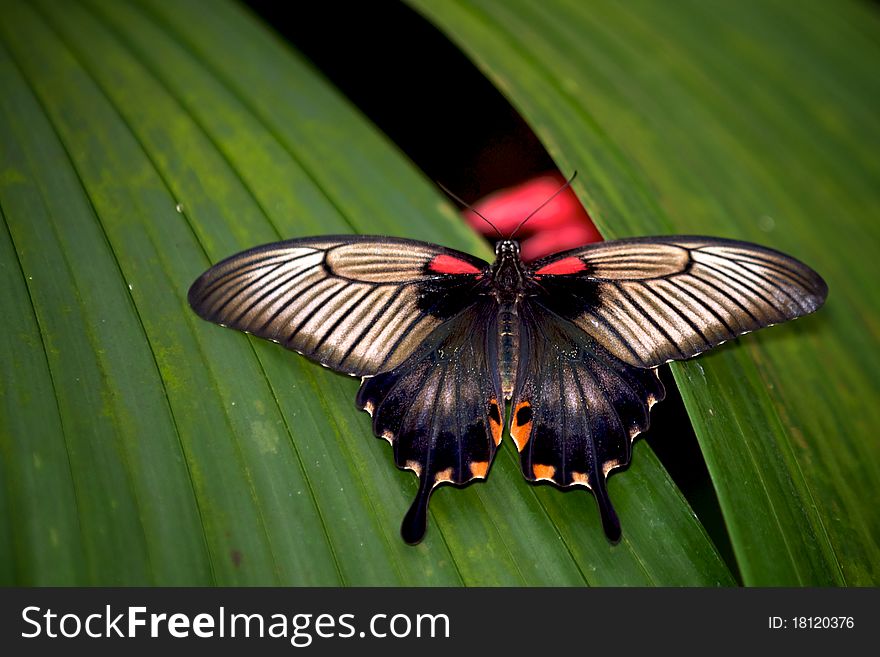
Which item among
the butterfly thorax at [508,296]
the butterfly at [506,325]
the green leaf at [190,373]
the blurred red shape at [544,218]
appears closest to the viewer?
the green leaf at [190,373]

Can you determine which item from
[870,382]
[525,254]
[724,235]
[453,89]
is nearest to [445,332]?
[525,254]

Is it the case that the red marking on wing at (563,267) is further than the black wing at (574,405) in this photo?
Yes

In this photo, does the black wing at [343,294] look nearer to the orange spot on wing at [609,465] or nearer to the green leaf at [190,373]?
the green leaf at [190,373]

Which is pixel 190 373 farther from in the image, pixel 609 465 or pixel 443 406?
pixel 609 465

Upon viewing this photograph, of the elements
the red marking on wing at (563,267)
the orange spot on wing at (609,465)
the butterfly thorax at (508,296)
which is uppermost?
the red marking on wing at (563,267)

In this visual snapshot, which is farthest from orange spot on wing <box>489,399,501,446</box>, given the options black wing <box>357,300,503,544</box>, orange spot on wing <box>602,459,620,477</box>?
orange spot on wing <box>602,459,620,477</box>

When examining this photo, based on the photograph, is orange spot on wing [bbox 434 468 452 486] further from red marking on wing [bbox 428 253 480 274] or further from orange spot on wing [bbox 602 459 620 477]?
red marking on wing [bbox 428 253 480 274]

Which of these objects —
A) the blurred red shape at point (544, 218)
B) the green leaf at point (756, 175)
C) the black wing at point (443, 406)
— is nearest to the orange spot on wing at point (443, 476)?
the black wing at point (443, 406)
